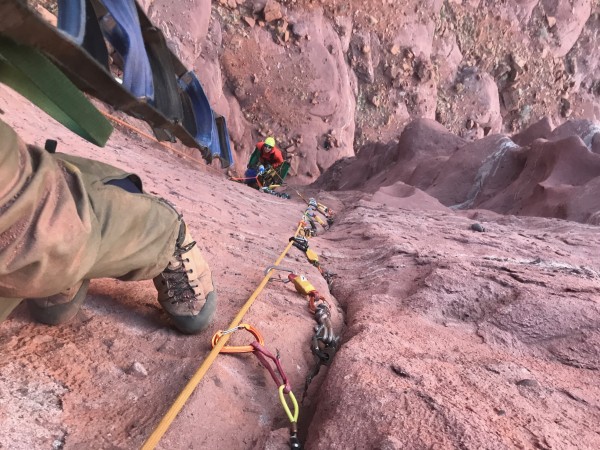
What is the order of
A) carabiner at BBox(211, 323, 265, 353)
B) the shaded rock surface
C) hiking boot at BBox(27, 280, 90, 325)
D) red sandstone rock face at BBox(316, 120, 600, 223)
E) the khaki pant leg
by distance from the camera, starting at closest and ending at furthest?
1. the khaki pant leg
2. hiking boot at BBox(27, 280, 90, 325)
3. carabiner at BBox(211, 323, 265, 353)
4. red sandstone rock face at BBox(316, 120, 600, 223)
5. the shaded rock surface

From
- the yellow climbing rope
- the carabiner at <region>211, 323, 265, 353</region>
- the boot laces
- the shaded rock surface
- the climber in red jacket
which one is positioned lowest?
the yellow climbing rope

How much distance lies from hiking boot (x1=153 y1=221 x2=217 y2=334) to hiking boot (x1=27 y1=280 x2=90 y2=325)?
247 mm

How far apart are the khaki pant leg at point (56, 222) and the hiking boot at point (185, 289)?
29 cm

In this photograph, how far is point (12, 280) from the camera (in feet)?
2.84

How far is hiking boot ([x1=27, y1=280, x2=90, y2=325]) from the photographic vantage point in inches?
52.9

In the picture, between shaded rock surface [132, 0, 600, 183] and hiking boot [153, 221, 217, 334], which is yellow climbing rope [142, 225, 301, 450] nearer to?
hiking boot [153, 221, 217, 334]

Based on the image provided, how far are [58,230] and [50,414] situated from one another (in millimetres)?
518

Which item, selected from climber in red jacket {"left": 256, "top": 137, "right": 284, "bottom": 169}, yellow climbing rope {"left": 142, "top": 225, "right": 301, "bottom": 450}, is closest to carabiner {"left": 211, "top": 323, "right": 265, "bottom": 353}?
yellow climbing rope {"left": 142, "top": 225, "right": 301, "bottom": 450}

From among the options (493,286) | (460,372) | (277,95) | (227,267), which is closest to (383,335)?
(460,372)

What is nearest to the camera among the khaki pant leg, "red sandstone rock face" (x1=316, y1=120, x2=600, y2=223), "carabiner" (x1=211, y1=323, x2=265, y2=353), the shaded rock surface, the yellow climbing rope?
the khaki pant leg

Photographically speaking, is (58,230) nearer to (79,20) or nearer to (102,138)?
(102,138)

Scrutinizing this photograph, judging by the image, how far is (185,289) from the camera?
1.55 m

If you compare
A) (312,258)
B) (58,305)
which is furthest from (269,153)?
(58,305)

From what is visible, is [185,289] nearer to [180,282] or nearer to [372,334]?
[180,282]
